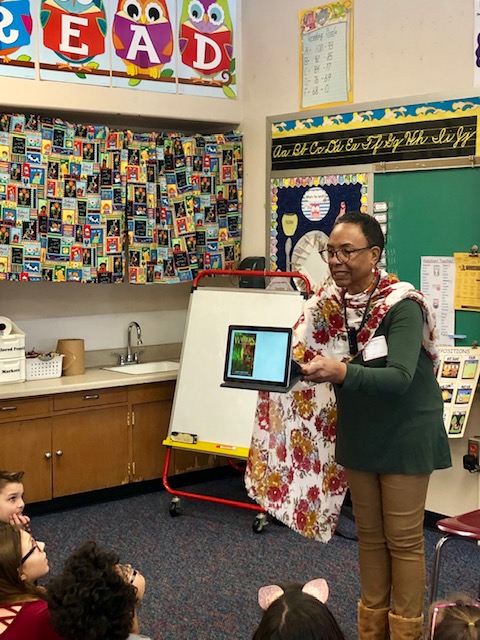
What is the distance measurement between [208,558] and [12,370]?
4.94 feet

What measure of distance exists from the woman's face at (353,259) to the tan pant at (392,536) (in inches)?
23.7

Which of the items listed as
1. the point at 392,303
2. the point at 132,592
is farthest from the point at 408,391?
the point at 132,592

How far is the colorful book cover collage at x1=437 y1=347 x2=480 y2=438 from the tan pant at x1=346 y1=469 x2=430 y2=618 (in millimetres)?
1399

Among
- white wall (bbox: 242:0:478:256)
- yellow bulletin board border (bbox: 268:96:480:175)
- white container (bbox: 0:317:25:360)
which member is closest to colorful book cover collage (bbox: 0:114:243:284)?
white wall (bbox: 242:0:478:256)

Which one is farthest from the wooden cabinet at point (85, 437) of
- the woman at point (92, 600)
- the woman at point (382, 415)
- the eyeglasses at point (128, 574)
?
the woman at point (92, 600)

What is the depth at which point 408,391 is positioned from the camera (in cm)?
262

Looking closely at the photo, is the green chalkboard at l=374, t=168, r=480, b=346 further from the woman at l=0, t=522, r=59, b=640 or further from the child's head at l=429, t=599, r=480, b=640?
the woman at l=0, t=522, r=59, b=640

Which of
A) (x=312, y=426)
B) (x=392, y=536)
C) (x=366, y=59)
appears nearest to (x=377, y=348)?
(x=392, y=536)

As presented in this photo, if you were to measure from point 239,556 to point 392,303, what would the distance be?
1895 mm

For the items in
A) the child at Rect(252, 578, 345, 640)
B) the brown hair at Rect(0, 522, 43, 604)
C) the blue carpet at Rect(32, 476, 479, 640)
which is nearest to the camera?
the child at Rect(252, 578, 345, 640)

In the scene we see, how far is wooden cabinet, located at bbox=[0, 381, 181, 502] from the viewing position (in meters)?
4.47

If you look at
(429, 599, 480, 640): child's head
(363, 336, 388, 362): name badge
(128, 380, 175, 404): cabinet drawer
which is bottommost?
(128, 380, 175, 404): cabinet drawer

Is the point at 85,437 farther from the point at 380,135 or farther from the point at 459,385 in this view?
the point at 380,135

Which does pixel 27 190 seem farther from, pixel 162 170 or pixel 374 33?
pixel 374 33
